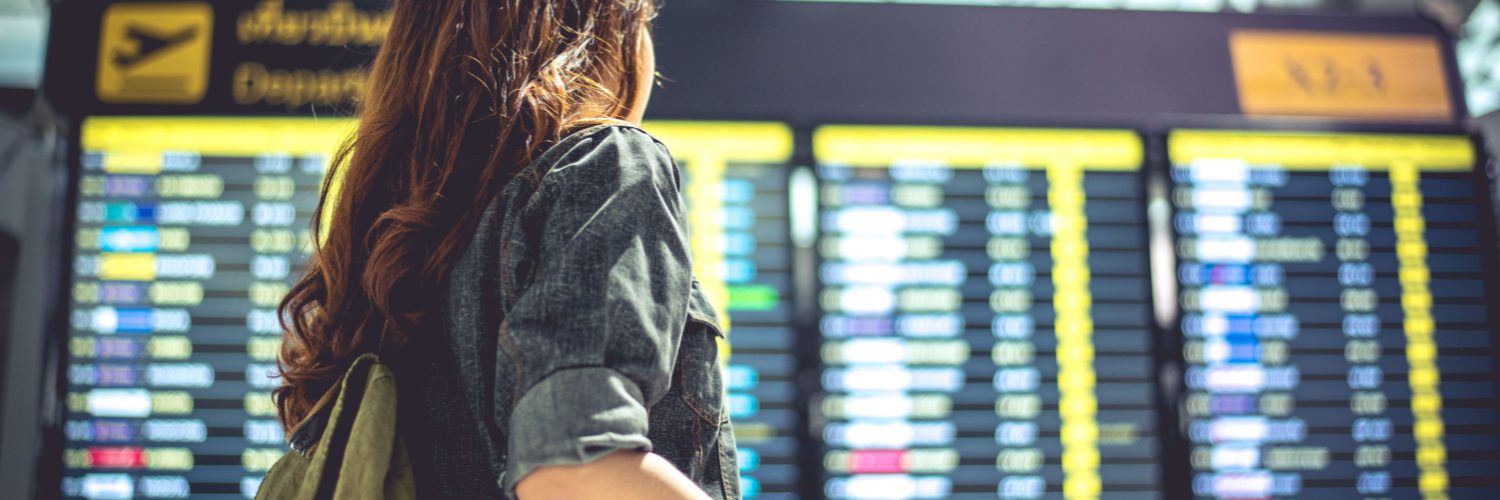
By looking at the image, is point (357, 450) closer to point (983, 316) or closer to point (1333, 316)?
point (983, 316)

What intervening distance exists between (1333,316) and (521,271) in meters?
2.55

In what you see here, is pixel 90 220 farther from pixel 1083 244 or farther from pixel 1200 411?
pixel 1200 411

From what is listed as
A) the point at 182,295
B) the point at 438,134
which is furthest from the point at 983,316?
the point at 438,134

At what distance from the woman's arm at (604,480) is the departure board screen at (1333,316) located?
2.24 meters

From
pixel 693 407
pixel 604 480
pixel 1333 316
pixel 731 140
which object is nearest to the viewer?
pixel 604 480

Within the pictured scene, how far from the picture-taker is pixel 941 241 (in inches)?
107

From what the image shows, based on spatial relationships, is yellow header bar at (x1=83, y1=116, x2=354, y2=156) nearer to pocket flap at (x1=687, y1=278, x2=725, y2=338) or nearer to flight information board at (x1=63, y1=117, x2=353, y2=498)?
flight information board at (x1=63, y1=117, x2=353, y2=498)

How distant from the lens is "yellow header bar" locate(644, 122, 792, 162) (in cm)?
266

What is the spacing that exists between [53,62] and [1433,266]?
3.39 metres

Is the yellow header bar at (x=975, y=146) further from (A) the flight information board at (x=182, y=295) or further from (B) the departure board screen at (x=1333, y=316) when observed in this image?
(A) the flight information board at (x=182, y=295)

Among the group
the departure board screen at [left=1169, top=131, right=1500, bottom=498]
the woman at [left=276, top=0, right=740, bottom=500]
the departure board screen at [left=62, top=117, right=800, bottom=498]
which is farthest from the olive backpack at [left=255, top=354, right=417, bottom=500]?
the departure board screen at [left=1169, top=131, right=1500, bottom=498]

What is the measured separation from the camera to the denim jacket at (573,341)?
0.76m

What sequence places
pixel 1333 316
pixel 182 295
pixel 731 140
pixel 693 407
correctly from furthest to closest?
pixel 1333 316 < pixel 731 140 < pixel 182 295 < pixel 693 407

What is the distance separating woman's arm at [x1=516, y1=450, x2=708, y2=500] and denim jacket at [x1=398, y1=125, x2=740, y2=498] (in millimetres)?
12
